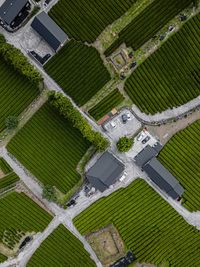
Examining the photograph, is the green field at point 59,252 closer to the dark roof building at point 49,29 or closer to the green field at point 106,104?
the green field at point 106,104

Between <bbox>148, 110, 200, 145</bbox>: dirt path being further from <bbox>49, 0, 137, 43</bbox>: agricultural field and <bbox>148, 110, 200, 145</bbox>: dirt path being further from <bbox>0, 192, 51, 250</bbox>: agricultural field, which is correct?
<bbox>0, 192, 51, 250</bbox>: agricultural field

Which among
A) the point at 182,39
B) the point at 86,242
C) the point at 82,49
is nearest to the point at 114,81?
the point at 82,49

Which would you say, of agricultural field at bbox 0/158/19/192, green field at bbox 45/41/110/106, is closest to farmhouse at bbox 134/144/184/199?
green field at bbox 45/41/110/106

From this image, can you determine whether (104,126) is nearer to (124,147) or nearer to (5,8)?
(124,147)

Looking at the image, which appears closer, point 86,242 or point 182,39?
point 182,39

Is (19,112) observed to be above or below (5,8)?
below

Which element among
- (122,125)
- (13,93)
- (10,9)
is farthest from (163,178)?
(10,9)

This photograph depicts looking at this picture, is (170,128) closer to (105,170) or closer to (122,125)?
(122,125)

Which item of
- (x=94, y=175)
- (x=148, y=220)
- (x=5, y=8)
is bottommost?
(x=148, y=220)
